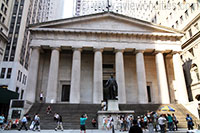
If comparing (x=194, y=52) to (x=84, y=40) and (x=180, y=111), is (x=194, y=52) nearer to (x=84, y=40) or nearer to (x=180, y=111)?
(x=180, y=111)

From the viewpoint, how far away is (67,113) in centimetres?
1911

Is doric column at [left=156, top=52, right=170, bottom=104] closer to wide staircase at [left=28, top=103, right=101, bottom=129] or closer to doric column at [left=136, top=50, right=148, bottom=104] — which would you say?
doric column at [left=136, top=50, right=148, bottom=104]

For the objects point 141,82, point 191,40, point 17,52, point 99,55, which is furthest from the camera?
point 17,52

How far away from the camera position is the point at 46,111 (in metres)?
19.4

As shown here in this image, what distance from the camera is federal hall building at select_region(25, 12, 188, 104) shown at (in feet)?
79.1

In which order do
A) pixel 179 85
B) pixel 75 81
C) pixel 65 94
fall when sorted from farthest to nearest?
pixel 65 94 < pixel 179 85 < pixel 75 81

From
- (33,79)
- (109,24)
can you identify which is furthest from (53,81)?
(109,24)

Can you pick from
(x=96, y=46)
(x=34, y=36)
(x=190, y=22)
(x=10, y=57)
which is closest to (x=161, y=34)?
(x=190, y=22)

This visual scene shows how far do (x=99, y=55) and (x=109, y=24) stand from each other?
5837 mm

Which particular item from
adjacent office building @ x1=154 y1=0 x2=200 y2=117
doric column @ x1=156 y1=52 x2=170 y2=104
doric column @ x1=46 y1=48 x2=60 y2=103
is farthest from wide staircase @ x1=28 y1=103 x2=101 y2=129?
adjacent office building @ x1=154 y1=0 x2=200 y2=117

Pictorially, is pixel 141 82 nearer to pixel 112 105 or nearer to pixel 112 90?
pixel 112 90

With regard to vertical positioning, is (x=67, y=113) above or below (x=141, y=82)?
below

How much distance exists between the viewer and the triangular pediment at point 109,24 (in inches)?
1028

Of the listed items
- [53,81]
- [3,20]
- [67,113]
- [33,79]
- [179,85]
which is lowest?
[67,113]
